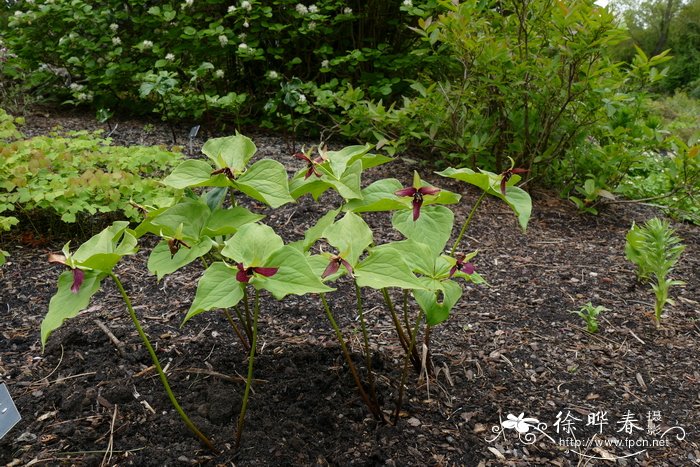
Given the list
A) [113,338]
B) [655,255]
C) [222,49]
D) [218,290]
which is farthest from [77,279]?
[222,49]

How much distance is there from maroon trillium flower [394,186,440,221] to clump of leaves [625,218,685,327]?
1.41 meters

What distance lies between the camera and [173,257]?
4.05ft

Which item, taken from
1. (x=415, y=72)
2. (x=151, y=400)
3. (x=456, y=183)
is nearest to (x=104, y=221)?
(x=151, y=400)

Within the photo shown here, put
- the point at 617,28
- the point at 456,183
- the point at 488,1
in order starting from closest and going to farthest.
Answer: the point at 617,28, the point at 488,1, the point at 456,183

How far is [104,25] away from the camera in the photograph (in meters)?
4.70

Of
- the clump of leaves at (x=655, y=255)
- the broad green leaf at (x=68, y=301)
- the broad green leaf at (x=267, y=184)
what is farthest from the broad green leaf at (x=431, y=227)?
the clump of leaves at (x=655, y=255)

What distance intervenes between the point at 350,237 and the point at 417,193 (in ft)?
0.69

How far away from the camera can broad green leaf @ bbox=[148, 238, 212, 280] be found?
1217mm

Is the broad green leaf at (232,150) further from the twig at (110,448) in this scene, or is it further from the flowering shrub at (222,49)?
the flowering shrub at (222,49)

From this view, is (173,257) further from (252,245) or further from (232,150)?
(232,150)

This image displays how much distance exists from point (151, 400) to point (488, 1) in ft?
9.11

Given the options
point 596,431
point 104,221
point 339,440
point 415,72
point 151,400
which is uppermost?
point 415,72

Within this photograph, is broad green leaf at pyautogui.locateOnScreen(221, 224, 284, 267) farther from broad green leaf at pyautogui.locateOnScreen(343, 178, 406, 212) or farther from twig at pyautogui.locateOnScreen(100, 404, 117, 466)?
twig at pyautogui.locateOnScreen(100, 404, 117, 466)

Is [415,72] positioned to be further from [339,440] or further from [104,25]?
[339,440]
